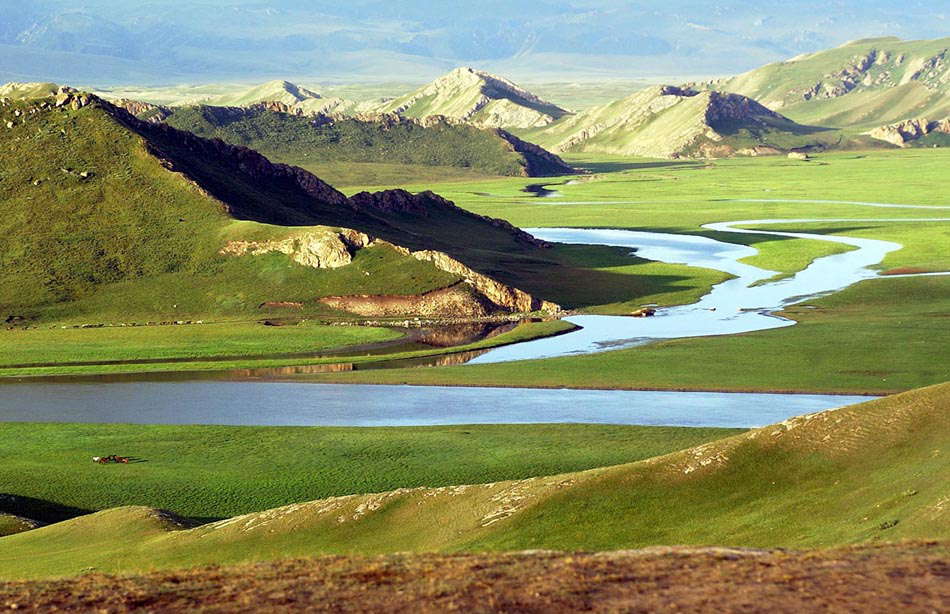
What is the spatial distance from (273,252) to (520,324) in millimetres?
23718

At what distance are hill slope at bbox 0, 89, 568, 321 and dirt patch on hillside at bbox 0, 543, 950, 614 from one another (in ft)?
252

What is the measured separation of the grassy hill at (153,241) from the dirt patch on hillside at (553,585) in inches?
3024

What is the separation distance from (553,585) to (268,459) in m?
30.5

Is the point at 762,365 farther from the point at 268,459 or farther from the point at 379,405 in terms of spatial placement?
→ the point at 268,459

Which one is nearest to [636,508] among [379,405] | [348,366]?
[379,405]

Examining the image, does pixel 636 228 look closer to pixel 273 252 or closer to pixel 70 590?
pixel 273 252

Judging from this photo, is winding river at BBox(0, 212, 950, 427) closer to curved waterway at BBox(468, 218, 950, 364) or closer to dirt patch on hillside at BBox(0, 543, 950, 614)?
curved waterway at BBox(468, 218, 950, 364)

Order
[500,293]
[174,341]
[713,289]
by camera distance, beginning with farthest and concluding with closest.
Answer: [713,289] < [500,293] < [174,341]

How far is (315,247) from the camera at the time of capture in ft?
357

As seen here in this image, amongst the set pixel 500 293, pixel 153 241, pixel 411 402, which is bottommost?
pixel 411 402

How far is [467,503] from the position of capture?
38.1 meters

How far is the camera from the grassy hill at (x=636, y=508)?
33.3 m

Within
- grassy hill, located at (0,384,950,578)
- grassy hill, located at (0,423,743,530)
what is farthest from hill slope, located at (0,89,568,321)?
grassy hill, located at (0,384,950,578)

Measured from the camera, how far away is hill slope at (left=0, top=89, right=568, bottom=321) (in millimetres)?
104938
